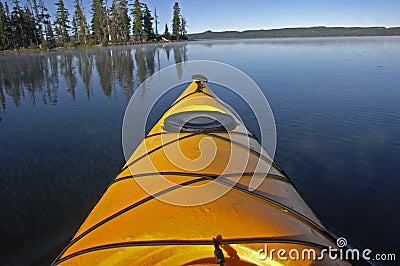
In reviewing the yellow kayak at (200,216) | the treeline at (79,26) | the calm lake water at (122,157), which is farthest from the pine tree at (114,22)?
the yellow kayak at (200,216)

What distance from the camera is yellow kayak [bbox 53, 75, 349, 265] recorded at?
177 cm

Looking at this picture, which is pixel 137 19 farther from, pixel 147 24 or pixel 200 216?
pixel 200 216

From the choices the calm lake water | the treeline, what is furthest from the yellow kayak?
the treeline

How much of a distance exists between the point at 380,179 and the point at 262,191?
136 inches

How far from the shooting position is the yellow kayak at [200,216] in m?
1.77

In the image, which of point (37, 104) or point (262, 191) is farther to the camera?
point (37, 104)

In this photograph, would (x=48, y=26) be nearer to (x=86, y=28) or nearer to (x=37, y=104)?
(x=86, y=28)

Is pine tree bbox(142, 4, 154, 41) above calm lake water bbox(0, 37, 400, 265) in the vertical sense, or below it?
above

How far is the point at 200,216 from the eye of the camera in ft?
6.48

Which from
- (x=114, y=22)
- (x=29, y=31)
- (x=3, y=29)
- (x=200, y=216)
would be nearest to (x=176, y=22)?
(x=114, y=22)

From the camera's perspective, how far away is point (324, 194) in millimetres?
4598

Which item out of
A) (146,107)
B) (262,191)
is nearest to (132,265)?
(262,191)

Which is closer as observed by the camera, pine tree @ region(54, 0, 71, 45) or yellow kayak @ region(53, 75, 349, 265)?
yellow kayak @ region(53, 75, 349, 265)

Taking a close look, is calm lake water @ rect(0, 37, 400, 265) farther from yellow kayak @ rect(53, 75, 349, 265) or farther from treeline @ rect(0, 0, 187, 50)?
treeline @ rect(0, 0, 187, 50)
